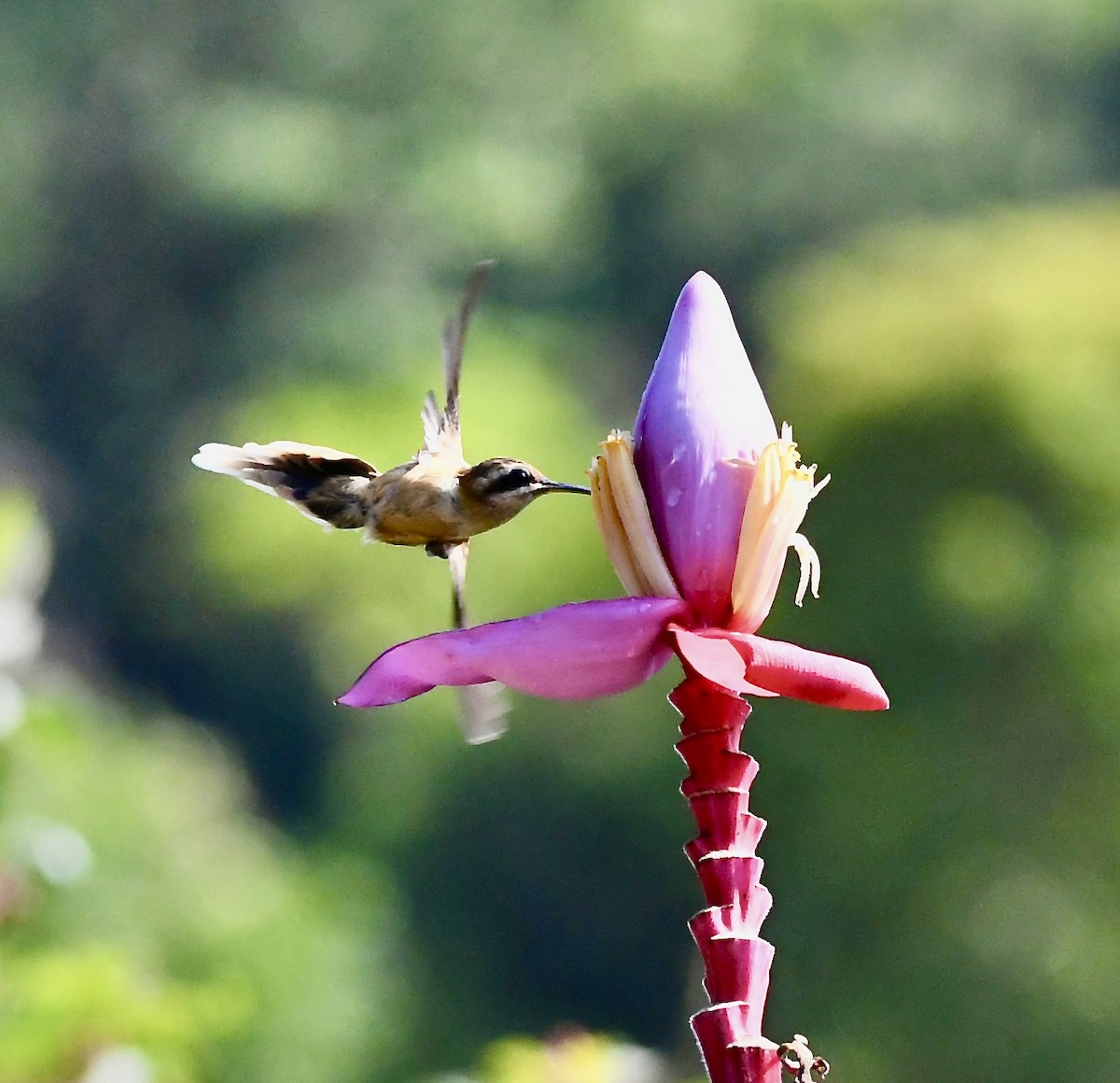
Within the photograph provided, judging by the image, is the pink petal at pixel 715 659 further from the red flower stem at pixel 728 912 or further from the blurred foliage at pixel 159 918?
the blurred foliage at pixel 159 918

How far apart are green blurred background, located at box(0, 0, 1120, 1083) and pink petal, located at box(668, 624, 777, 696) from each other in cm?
80

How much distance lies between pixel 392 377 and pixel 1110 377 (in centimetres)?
783

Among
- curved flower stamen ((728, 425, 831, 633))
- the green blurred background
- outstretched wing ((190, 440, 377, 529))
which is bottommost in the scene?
curved flower stamen ((728, 425, 831, 633))

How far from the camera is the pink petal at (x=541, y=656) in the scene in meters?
0.86

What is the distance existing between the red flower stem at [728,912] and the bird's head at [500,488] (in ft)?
2.30

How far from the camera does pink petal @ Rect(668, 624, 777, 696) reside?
0.84m

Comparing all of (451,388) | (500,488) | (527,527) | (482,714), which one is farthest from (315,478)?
(527,527)

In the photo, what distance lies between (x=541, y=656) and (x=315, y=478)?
0.95 meters

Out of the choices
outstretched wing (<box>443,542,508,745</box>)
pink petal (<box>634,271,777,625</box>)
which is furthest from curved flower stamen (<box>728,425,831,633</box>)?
outstretched wing (<box>443,542,508,745</box>)

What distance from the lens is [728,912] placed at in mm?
830

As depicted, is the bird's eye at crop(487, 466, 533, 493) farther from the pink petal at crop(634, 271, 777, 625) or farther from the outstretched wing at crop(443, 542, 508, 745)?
the pink petal at crop(634, 271, 777, 625)

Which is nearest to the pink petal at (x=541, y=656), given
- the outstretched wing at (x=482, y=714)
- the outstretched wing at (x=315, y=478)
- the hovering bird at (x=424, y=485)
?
the outstretched wing at (x=482, y=714)

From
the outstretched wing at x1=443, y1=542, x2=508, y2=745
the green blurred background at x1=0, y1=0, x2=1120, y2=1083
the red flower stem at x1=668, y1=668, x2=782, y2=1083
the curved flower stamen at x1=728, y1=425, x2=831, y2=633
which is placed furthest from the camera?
the green blurred background at x1=0, y1=0, x2=1120, y2=1083

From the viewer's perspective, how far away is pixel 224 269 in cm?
1812
